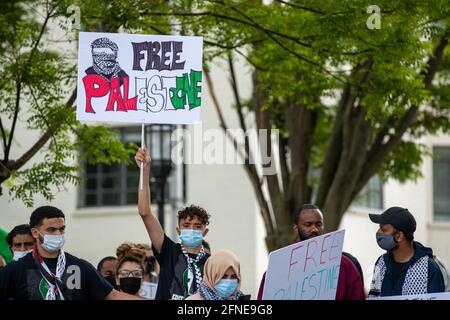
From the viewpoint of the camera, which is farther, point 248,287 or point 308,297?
point 248,287

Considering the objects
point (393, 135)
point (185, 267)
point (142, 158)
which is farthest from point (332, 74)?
point (185, 267)

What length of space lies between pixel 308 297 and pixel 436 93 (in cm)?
1096

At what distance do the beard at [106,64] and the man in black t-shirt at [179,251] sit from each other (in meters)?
0.90

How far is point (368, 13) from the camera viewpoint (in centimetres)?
1349

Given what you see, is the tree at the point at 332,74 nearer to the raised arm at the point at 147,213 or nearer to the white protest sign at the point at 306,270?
the raised arm at the point at 147,213

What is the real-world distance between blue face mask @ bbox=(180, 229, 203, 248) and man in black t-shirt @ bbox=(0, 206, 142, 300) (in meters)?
0.85

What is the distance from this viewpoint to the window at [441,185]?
109 feet

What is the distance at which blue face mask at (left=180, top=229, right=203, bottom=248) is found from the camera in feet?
33.3

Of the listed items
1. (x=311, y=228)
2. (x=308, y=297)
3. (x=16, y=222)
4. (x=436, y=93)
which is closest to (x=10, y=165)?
(x=311, y=228)

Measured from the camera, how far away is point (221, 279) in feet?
29.4

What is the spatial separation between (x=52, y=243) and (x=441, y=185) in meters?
24.9

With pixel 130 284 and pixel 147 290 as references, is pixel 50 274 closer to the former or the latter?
pixel 130 284

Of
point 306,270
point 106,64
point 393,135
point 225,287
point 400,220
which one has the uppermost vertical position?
point 106,64
